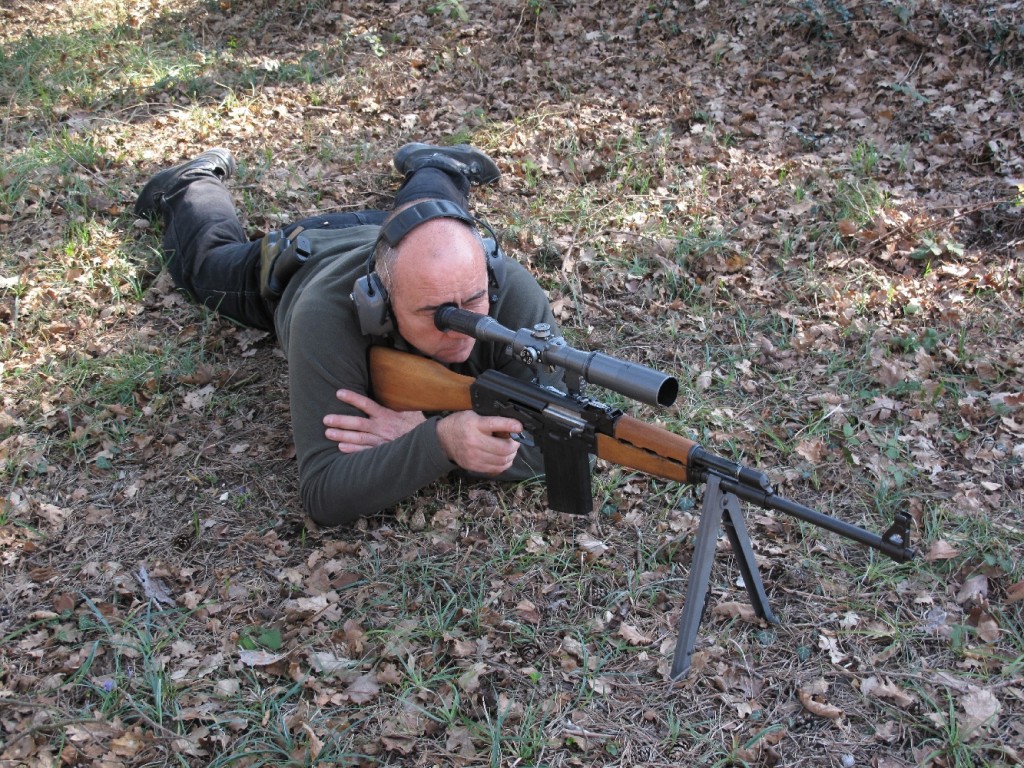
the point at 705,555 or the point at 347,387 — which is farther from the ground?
the point at 347,387

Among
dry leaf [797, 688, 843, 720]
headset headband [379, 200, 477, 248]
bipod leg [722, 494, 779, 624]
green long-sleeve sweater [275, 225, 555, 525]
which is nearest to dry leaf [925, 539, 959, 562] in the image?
bipod leg [722, 494, 779, 624]

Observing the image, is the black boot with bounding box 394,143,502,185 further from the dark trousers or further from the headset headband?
the headset headband

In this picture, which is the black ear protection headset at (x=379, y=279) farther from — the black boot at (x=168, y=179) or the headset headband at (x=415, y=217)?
the black boot at (x=168, y=179)

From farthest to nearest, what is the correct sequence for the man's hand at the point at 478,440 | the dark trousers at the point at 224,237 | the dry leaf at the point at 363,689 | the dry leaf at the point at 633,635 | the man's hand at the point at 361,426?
the dark trousers at the point at 224,237, the man's hand at the point at 361,426, the dry leaf at the point at 633,635, the man's hand at the point at 478,440, the dry leaf at the point at 363,689

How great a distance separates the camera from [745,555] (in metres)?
3.65

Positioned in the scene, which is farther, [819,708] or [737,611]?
[737,611]

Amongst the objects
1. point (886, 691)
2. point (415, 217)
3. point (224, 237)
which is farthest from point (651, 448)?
point (224, 237)

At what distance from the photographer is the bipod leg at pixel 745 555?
138 inches

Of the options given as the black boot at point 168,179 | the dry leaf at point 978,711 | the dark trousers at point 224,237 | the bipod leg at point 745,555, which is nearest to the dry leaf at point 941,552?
the dry leaf at point 978,711

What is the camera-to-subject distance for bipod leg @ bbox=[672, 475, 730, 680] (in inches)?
136

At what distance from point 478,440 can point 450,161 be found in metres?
3.50

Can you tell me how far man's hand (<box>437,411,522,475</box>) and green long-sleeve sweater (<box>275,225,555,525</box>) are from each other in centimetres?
9

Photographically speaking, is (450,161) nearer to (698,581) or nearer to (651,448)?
(651,448)

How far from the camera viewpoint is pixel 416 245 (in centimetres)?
404
